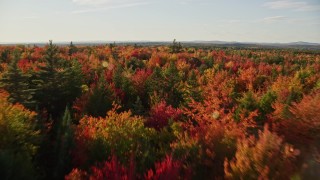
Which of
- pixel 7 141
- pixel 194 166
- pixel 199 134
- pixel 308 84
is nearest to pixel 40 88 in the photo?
pixel 7 141

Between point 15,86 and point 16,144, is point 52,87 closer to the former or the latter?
point 15,86

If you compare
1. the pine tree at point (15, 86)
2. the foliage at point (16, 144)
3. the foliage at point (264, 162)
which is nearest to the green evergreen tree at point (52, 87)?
the pine tree at point (15, 86)

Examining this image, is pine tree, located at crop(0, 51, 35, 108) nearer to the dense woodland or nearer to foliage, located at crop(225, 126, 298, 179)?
the dense woodland

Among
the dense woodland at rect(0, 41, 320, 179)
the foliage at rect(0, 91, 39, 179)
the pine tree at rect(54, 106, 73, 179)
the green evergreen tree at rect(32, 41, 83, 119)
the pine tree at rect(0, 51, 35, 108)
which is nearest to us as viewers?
the foliage at rect(0, 91, 39, 179)

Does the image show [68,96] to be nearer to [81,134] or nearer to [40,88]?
[40,88]

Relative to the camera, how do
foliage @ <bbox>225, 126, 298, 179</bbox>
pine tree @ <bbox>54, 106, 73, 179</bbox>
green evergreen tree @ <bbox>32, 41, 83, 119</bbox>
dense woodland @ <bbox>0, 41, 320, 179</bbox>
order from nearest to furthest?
foliage @ <bbox>225, 126, 298, 179</bbox>, dense woodland @ <bbox>0, 41, 320, 179</bbox>, pine tree @ <bbox>54, 106, 73, 179</bbox>, green evergreen tree @ <bbox>32, 41, 83, 119</bbox>

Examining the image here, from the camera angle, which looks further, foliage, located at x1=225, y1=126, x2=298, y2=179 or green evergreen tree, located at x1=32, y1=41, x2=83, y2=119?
green evergreen tree, located at x1=32, y1=41, x2=83, y2=119

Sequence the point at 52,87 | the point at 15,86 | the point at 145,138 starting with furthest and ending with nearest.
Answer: the point at 52,87, the point at 15,86, the point at 145,138

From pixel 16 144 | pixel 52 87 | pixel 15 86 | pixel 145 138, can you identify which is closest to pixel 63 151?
pixel 16 144

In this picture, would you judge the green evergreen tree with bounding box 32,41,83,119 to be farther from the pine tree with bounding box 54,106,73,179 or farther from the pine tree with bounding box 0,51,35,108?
the pine tree with bounding box 54,106,73,179

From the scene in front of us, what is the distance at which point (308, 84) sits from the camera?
113 ft

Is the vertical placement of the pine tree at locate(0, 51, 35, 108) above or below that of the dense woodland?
above

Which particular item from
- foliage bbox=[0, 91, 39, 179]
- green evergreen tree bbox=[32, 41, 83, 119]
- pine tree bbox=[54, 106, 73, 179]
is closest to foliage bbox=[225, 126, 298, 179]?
pine tree bbox=[54, 106, 73, 179]

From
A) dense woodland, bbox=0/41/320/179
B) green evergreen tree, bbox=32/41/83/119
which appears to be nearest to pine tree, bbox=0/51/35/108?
dense woodland, bbox=0/41/320/179
